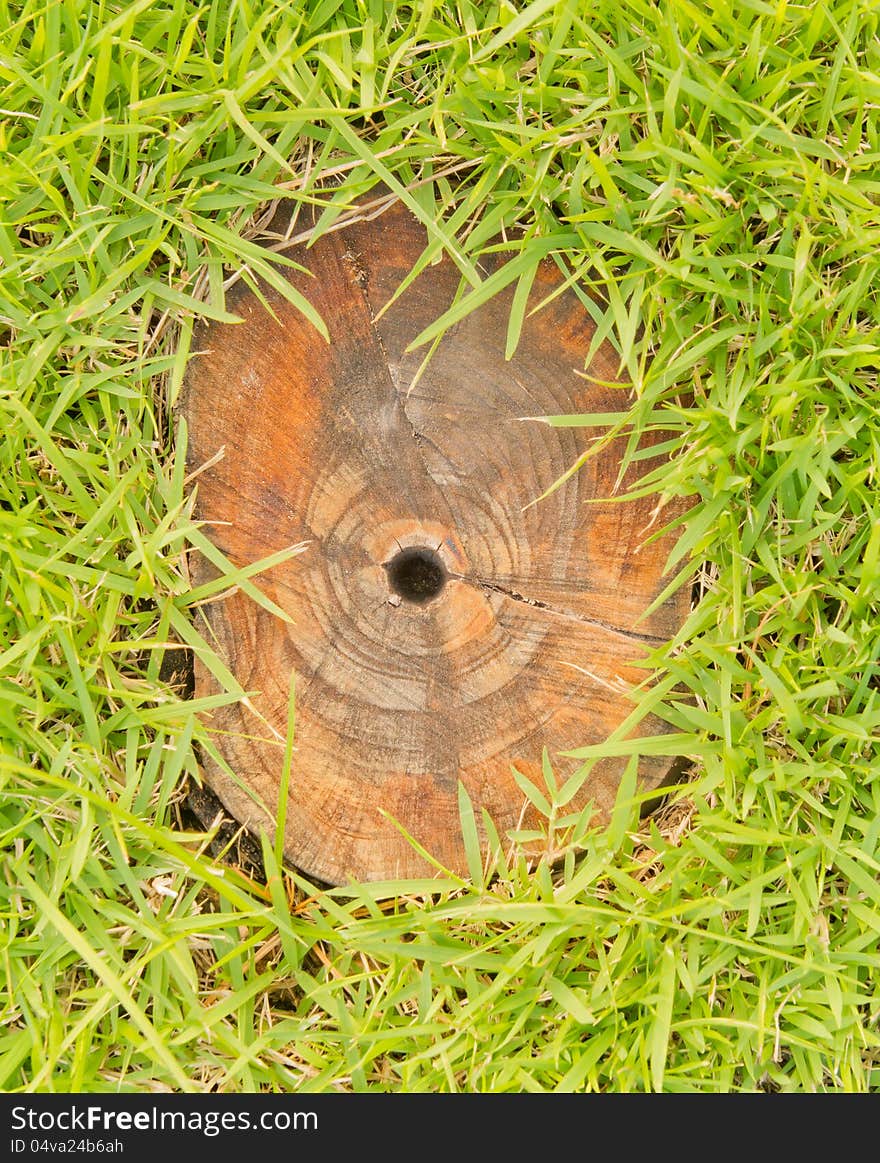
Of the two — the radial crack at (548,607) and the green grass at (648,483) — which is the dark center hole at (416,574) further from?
the green grass at (648,483)

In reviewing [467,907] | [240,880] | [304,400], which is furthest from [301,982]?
[304,400]

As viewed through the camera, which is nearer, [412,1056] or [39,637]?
[39,637]

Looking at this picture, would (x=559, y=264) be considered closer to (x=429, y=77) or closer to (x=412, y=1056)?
(x=429, y=77)

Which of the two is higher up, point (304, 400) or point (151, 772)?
point (304, 400)

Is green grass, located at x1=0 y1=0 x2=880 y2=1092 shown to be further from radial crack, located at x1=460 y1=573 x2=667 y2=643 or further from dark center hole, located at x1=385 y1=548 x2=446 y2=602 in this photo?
dark center hole, located at x1=385 y1=548 x2=446 y2=602

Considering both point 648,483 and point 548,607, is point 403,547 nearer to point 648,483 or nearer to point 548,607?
point 548,607

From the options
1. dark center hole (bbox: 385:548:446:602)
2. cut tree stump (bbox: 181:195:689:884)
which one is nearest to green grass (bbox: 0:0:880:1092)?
cut tree stump (bbox: 181:195:689:884)

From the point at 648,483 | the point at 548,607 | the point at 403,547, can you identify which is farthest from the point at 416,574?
the point at 648,483

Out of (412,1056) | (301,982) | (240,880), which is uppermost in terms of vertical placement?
(240,880)
